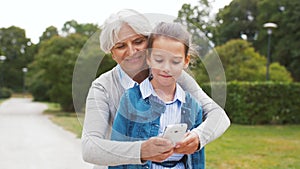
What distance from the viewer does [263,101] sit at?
13.3 metres

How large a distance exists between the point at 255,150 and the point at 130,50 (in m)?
7.29

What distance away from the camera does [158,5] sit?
46.5 inches

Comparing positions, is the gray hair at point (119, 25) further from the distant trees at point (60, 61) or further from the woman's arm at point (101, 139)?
the distant trees at point (60, 61)

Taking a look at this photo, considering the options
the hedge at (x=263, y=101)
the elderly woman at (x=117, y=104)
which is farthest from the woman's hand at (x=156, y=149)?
the hedge at (x=263, y=101)

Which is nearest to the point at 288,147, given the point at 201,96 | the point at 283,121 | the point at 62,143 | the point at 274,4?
the point at 62,143

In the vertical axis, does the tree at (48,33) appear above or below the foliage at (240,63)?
above

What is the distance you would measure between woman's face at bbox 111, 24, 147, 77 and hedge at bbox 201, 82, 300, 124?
1211 centimetres

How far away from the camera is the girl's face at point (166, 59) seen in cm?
105

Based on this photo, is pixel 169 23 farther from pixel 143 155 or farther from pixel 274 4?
pixel 274 4

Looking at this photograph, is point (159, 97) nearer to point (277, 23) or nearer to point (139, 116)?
point (139, 116)

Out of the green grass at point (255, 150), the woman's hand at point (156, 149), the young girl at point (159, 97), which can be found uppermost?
the young girl at point (159, 97)

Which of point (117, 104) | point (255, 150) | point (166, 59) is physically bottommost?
point (255, 150)

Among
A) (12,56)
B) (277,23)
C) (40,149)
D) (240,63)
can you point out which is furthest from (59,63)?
(277,23)

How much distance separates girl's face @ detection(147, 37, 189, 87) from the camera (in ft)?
3.45
